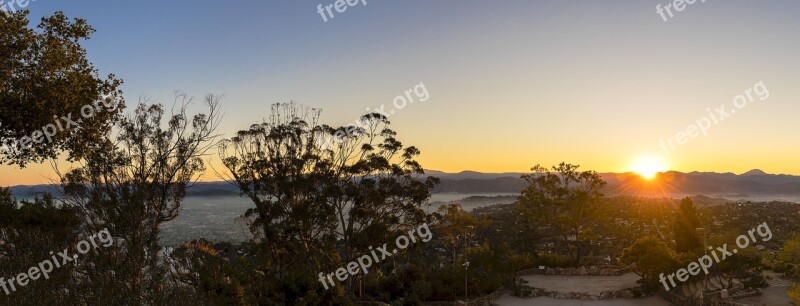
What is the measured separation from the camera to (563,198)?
1698 inches

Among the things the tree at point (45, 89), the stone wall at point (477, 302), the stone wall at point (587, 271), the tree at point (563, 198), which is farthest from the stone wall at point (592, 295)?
the tree at point (45, 89)

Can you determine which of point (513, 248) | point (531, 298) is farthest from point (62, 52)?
point (513, 248)

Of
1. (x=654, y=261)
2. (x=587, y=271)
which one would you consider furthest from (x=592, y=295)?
(x=587, y=271)

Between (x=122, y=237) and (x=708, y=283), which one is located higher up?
(x=122, y=237)

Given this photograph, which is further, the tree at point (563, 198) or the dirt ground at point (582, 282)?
the tree at point (563, 198)

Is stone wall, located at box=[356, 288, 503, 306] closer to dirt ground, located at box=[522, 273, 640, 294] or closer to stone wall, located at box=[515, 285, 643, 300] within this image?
stone wall, located at box=[515, 285, 643, 300]

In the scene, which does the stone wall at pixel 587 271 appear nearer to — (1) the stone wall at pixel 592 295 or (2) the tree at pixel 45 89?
(1) the stone wall at pixel 592 295

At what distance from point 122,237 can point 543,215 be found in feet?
99.0

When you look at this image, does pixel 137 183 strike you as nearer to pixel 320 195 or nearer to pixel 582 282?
pixel 320 195

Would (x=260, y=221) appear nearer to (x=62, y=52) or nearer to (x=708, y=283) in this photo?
(x=62, y=52)

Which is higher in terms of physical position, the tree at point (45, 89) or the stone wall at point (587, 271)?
the tree at point (45, 89)

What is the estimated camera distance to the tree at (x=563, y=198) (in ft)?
137

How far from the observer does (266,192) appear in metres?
30.0

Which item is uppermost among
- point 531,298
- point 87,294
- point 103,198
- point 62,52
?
point 62,52
